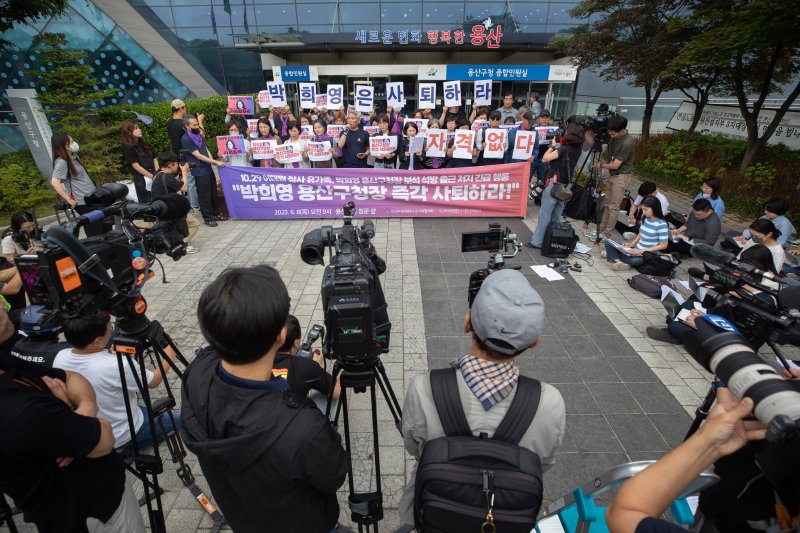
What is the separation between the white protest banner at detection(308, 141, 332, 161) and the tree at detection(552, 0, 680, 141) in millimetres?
9802

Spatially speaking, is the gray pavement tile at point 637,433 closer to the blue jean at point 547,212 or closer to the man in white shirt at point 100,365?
the man in white shirt at point 100,365

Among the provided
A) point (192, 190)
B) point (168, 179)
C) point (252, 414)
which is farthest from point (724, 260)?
point (192, 190)

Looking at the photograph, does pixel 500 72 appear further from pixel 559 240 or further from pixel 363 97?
pixel 559 240

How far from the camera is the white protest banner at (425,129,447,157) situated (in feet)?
29.0

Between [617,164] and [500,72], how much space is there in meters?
16.7

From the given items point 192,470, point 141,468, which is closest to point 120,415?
point 141,468

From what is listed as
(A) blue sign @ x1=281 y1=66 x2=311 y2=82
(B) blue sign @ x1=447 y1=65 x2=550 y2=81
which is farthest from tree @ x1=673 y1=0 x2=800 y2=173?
(A) blue sign @ x1=281 y1=66 x2=311 y2=82

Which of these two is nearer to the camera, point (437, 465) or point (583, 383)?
point (437, 465)

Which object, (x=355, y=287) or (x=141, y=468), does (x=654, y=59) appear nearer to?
(x=355, y=287)

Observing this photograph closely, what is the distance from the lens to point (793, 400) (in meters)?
1.08

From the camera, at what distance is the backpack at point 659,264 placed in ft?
19.3

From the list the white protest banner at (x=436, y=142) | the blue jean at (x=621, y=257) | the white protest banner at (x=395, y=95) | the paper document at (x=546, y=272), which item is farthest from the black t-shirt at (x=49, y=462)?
the white protest banner at (x=395, y=95)

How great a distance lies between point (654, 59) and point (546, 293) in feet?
32.5

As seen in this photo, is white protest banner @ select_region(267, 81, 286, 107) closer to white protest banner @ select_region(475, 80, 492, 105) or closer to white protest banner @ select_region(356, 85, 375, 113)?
white protest banner @ select_region(356, 85, 375, 113)
